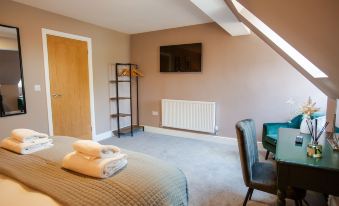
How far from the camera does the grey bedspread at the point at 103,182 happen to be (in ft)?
3.66

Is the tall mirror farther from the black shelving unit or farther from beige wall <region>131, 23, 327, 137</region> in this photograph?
beige wall <region>131, 23, 327, 137</region>

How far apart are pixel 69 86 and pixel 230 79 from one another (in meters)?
2.98

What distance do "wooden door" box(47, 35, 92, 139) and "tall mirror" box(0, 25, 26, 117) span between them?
51cm

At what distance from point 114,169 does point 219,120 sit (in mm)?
3015

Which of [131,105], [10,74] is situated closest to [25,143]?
[10,74]

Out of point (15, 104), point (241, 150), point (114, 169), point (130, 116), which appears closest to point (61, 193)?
point (114, 169)

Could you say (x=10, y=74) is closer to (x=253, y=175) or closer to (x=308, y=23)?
(x=253, y=175)

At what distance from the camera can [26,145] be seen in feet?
5.62

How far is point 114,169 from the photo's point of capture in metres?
1.36

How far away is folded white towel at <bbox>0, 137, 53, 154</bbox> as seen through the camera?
1.70 metres

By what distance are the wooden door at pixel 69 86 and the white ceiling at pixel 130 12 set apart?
53 centimetres

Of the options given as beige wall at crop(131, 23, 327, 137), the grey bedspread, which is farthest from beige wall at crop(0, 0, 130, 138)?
the grey bedspread

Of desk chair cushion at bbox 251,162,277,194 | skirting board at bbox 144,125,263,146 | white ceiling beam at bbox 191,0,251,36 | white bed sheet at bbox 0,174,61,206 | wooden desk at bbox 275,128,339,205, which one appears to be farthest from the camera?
skirting board at bbox 144,125,263,146

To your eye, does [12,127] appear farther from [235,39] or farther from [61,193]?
[235,39]
